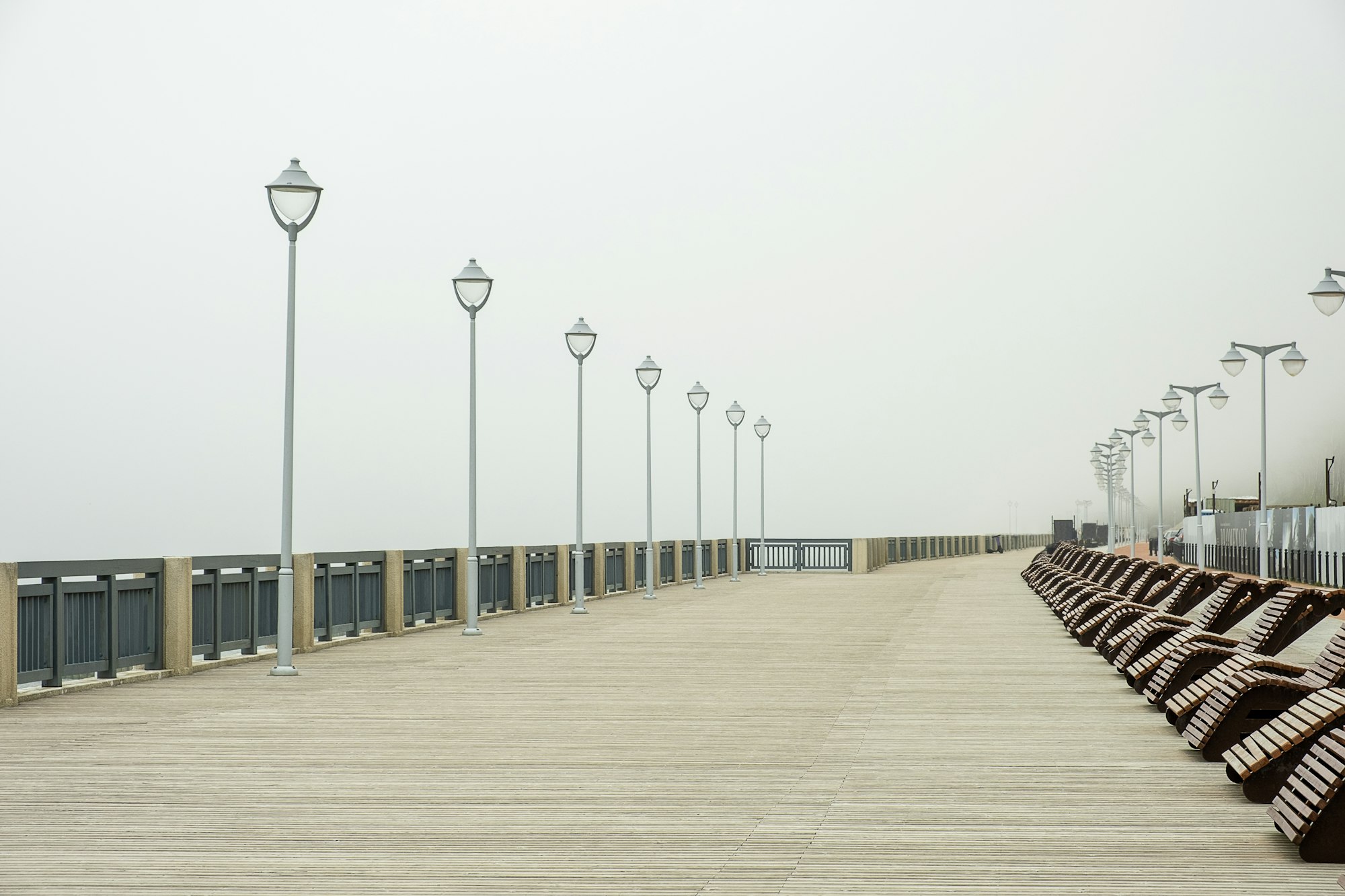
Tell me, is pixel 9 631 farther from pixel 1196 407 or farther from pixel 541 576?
pixel 1196 407

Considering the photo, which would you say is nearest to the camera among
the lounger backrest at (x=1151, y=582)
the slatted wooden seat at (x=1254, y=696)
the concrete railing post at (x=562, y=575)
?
the slatted wooden seat at (x=1254, y=696)

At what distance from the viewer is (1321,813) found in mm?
6223

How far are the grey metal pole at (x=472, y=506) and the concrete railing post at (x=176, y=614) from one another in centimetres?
607

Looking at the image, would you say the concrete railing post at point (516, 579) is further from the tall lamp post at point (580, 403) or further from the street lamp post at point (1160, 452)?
the street lamp post at point (1160, 452)

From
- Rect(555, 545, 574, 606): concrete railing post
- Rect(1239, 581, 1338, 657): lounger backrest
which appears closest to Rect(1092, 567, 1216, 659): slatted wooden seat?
Rect(1239, 581, 1338, 657): lounger backrest

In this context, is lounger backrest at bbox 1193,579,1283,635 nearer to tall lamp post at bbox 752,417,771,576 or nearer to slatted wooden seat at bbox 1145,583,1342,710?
slatted wooden seat at bbox 1145,583,1342,710

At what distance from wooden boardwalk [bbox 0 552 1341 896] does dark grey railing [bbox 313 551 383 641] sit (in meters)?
2.78

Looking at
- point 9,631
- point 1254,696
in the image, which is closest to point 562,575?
point 9,631

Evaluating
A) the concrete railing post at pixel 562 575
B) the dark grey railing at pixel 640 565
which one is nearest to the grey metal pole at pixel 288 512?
the concrete railing post at pixel 562 575

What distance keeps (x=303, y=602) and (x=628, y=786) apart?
9.89m

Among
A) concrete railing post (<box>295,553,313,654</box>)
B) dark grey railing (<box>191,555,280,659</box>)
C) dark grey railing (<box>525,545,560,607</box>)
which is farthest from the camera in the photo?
dark grey railing (<box>525,545,560,607</box>)

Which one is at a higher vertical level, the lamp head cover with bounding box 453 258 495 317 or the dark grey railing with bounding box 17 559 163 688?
the lamp head cover with bounding box 453 258 495 317

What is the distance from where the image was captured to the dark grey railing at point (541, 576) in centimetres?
2755

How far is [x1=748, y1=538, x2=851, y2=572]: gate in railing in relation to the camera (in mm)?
52844
